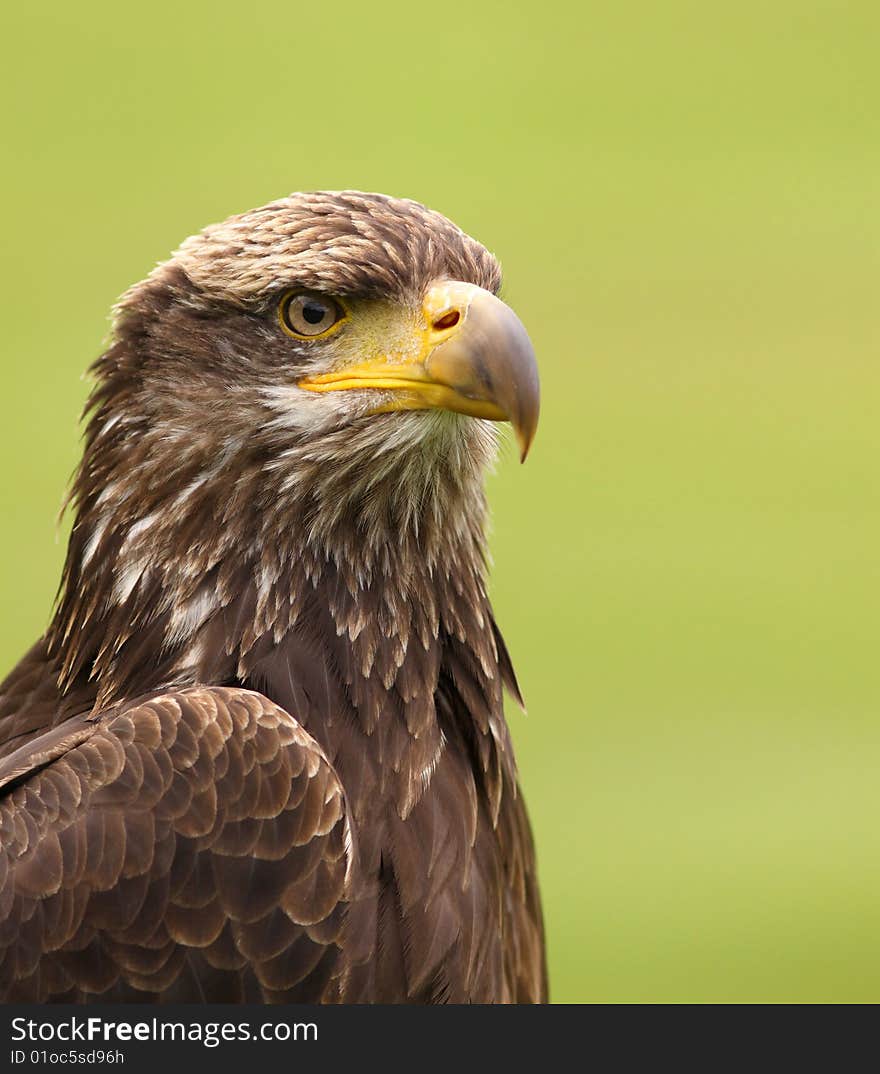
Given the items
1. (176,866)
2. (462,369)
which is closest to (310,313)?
(462,369)

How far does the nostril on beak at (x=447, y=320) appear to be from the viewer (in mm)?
3709

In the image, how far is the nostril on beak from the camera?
12.2ft

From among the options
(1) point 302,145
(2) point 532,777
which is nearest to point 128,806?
(2) point 532,777

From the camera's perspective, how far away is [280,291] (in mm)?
3801

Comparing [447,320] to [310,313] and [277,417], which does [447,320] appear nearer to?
[310,313]

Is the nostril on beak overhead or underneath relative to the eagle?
overhead

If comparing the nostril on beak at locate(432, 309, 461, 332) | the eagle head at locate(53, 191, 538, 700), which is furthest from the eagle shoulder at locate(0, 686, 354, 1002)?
the nostril on beak at locate(432, 309, 461, 332)

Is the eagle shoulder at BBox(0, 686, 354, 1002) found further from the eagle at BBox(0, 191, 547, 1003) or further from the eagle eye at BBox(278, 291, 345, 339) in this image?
the eagle eye at BBox(278, 291, 345, 339)

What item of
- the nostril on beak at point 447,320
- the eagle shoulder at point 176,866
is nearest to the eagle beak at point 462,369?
the nostril on beak at point 447,320

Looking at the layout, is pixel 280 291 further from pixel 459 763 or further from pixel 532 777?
pixel 532 777

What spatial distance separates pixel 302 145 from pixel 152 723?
1307cm

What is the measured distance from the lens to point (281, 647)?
3830mm

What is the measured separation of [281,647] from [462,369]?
2.20 ft

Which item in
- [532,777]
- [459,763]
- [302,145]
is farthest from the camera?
[302,145]
